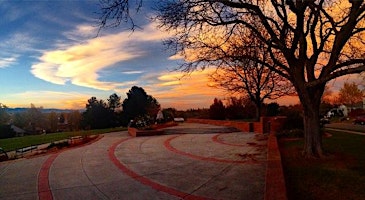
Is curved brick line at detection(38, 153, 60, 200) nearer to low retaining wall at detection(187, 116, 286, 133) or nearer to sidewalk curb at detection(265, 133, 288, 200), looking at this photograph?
sidewalk curb at detection(265, 133, 288, 200)

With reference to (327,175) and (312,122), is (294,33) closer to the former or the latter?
(312,122)

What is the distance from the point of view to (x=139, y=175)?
828 cm

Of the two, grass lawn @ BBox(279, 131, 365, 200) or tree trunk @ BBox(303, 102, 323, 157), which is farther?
tree trunk @ BBox(303, 102, 323, 157)

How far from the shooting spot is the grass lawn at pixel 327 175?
6039mm

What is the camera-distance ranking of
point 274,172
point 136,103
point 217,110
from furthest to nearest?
point 136,103 → point 217,110 → point 274,172

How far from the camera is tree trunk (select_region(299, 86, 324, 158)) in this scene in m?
9.78

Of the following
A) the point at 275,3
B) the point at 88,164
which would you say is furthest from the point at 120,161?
the point at 275,3

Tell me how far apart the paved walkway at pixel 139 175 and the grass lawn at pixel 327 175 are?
0.79m

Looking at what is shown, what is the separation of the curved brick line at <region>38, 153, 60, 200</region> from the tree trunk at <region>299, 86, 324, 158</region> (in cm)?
809

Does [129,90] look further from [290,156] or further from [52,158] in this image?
[290,156]

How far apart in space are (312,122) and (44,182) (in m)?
8.69

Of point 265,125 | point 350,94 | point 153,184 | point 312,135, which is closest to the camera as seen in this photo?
point 153,184

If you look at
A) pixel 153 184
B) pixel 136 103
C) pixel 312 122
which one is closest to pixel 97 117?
pixel 136 103

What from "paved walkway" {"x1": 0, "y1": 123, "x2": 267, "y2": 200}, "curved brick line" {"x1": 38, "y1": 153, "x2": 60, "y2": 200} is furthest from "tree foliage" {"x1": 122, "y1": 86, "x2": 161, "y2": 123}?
"curved brick line" {"x1": 38, "y1": 153, "x2": 60, "y2": 200}
